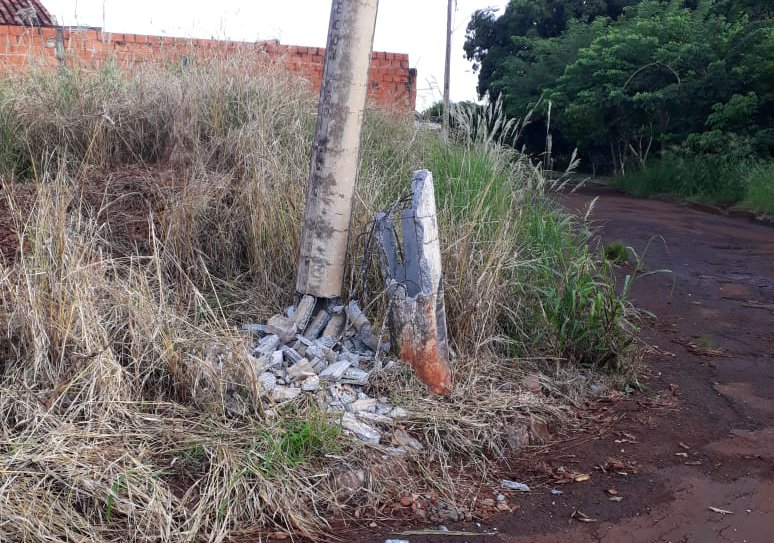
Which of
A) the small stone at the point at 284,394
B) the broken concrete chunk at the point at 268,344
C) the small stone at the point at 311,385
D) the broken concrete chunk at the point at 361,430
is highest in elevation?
the broken concrete chunk at the point at 268,344

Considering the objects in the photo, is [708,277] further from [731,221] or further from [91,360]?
[91,360]

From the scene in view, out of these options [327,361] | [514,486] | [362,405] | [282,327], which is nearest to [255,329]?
[282,327]

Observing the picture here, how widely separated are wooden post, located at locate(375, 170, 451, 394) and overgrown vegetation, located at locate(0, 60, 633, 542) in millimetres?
155

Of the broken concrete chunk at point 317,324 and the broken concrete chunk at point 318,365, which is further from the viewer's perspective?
the broken concrete chunk at point 317,324

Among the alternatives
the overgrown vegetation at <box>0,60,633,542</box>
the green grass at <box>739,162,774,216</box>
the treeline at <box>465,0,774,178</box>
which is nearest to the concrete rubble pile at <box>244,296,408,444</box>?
the overgrown vegetation at <box>0,60,633,542</box>

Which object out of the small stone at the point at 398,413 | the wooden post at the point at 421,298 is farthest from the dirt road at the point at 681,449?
the wooden post at the point at 421,298

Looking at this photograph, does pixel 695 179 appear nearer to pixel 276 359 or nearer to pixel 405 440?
pixel 276 359

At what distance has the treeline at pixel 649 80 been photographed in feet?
54.5

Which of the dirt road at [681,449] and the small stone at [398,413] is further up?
the small stone at [398,413]

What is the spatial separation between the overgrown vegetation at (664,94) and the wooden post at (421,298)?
1009 centimetres

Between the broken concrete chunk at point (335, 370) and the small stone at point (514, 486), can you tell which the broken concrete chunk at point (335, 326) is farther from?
the small stone at point (514, 486)

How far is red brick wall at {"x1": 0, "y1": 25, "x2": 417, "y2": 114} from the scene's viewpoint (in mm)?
7684

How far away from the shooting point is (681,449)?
13.6 ft

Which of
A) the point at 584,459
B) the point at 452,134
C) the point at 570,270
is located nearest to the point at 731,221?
the point at 452,134
